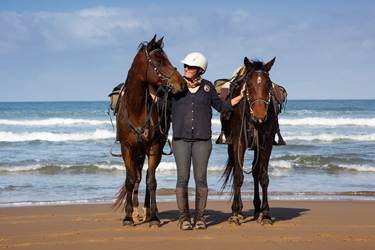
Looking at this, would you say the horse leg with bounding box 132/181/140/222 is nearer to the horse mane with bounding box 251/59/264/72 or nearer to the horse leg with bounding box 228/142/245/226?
the horse leg with bounding box 228/142/245/226

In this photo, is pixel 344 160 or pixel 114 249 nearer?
pixel 114 249

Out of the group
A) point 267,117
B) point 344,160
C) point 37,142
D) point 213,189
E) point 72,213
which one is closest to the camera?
point 267,117

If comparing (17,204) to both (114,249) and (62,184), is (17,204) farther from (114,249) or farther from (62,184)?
(114,249)

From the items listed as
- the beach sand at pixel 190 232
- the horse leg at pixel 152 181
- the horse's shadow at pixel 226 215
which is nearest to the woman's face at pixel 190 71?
the horse leg at pixel 152 181

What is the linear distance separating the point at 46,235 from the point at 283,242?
2854 mm

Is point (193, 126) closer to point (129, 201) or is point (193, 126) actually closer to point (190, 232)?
point (190, 232)

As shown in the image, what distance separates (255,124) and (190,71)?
1.08 m

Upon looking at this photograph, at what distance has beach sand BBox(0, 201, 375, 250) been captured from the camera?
205 inches

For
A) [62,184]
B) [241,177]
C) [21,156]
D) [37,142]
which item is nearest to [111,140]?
[37,142]

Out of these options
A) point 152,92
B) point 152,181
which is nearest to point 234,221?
point 152,181

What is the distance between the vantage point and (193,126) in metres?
5.82

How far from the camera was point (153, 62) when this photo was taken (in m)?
5.71

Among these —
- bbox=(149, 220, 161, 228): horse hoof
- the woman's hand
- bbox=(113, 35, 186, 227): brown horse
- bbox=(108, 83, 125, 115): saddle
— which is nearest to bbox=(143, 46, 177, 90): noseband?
bbox=(113, 35, 186, 227): brown horse

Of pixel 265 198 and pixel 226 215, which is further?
pixel 226 215
